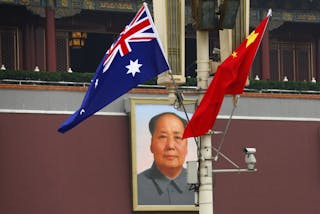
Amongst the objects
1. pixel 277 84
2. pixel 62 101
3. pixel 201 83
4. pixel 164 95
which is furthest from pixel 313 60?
pixel 201 83

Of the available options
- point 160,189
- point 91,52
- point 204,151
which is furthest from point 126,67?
point 91,52

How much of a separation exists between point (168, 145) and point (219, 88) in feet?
59.6

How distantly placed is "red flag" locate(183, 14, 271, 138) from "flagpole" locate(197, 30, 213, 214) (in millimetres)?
251

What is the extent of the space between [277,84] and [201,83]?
70.0 feet

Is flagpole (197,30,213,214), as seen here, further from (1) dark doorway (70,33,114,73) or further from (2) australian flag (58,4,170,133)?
(1) dark doorway (70,33,114,73)

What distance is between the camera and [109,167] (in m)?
39.2

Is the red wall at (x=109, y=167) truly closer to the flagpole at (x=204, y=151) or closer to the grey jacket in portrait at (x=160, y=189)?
the grey jacket in portrait at (x=160, y=189)

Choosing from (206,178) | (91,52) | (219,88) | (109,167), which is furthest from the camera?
(91,52)

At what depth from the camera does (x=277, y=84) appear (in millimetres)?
43094

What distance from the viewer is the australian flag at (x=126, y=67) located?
2228 cm

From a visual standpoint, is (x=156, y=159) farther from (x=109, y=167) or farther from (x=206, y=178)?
(x=206, y=178)

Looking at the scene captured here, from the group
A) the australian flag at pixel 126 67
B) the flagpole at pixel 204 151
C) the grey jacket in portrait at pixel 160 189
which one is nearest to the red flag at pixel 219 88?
the flagpole at pixel 204 151

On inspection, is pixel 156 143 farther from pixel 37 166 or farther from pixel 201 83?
pixel 201 83

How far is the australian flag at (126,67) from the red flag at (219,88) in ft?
3.44
